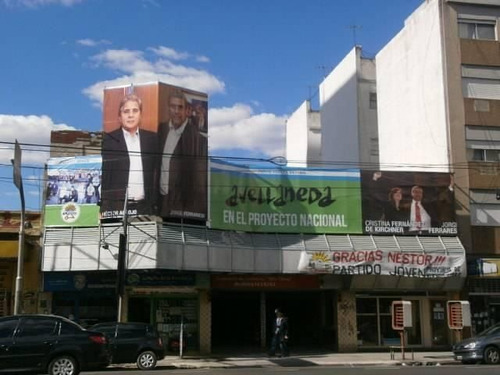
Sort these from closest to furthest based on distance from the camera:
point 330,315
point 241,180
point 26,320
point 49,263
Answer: point 26,320
point 49,263
point 241,180
point 330,315

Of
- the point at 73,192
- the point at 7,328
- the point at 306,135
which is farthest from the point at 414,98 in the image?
the point at 7,328

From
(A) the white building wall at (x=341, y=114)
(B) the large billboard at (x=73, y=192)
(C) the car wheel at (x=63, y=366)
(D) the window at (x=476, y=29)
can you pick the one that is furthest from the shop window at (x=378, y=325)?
(C) the car wheel at (x=63, y=366)

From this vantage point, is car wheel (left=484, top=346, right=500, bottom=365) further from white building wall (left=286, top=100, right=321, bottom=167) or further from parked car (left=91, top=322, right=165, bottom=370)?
white building wall (left=286, top=100, right=321, bottom=167)

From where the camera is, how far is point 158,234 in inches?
990

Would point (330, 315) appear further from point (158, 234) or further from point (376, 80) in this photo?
point (376, 80)

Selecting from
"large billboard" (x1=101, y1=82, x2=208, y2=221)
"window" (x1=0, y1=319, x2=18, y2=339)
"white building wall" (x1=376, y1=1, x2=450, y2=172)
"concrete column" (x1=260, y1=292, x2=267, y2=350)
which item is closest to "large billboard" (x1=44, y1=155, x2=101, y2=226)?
"large billboard" (x1=101, y1=82, x2=208, y2=221)

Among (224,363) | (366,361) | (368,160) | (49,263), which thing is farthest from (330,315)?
(368,160)

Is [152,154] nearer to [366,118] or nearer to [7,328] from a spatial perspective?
[7,328]

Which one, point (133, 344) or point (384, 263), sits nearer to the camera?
point (133, 344)

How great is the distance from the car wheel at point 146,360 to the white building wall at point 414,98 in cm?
1659

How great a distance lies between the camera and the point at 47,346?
15.7 meters

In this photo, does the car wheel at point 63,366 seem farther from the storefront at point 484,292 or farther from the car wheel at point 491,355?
the storefront at point 484,292

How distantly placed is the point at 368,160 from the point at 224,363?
22749 mm

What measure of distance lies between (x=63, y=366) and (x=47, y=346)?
601mm
